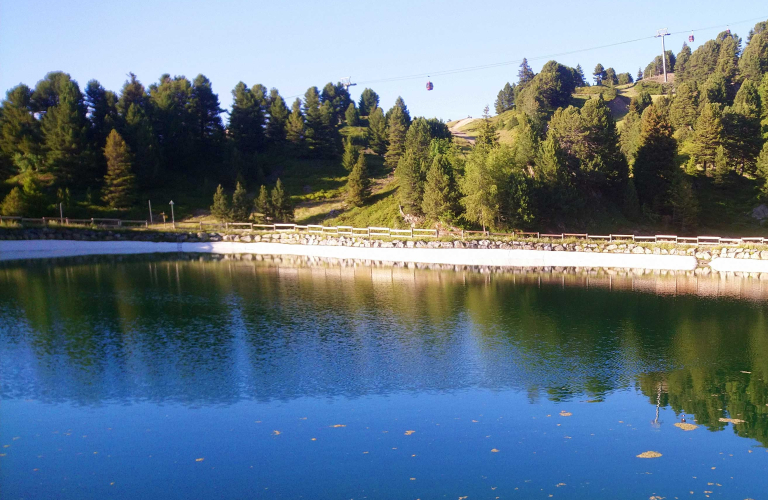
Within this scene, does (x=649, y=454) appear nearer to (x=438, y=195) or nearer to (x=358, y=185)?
(x=438, y=195)

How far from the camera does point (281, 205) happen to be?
2781 inches

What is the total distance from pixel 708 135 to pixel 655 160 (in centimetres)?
782

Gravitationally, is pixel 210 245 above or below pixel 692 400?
above

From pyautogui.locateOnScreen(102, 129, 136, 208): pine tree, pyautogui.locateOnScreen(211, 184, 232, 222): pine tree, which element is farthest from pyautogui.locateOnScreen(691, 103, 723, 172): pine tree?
pyautogui.locateOnScreen(102, 129, 136, 208): pine tree

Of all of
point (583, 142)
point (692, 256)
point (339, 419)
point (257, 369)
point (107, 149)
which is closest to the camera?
point (339, 419)

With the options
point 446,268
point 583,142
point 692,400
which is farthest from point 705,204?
point 692,400

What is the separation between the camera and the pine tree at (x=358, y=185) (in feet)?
238

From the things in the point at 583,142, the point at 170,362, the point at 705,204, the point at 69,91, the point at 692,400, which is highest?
the point at 69,91

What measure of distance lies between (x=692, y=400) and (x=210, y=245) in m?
55.7

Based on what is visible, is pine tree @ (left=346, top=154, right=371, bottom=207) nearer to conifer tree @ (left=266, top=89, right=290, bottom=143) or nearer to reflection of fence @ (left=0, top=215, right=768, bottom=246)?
reflection of fence @ (left=0, top=215, right=768, bottom=246)

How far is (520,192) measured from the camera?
193ft

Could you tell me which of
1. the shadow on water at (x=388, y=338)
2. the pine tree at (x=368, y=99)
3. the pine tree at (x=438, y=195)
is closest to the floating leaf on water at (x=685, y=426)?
the shadow on water at (x=388, y=338)

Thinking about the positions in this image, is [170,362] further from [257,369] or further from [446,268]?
[446,268]

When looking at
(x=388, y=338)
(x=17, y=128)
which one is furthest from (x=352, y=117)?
(x=388, y=338)
